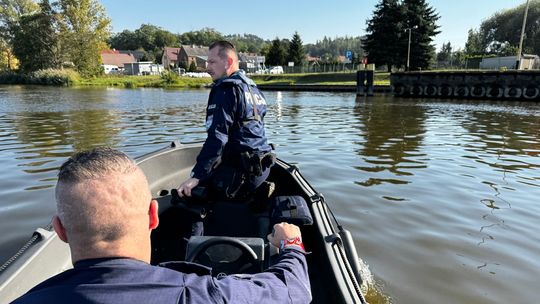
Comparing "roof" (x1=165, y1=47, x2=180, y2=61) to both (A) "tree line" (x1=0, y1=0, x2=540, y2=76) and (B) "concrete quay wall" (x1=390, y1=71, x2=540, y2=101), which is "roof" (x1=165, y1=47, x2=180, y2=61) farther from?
(B) "concrete quay wall" (x1=390, y1=71, x2=540, y2=101)

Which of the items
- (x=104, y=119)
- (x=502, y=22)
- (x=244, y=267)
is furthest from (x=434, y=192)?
(x=502, y=22)

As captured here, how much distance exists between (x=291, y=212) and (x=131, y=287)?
234 centimetres

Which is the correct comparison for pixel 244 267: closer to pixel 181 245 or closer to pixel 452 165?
pixel 181 245

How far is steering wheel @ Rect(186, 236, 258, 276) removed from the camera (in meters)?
2.30

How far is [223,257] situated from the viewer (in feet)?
7.61

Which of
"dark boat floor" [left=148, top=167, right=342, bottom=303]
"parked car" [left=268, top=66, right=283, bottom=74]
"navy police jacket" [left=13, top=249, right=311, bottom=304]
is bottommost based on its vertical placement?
"dark boat floor" [left=148, top=167, right=342, bottom=303]

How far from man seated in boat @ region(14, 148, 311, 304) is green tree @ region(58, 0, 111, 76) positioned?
58.6 metres

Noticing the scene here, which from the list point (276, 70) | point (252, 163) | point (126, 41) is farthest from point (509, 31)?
point (126, 41)

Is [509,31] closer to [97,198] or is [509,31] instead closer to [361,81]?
[361,81]

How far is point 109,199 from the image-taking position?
126 centimetres

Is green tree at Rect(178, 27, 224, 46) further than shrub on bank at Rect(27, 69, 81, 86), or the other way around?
green tree at Rect(178, 27, 224, 46)

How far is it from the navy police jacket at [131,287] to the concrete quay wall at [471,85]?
29.7 m

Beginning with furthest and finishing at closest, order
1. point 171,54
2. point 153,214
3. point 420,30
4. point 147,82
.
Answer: point 171,54, point 147,82, point 420,30, point 153,214

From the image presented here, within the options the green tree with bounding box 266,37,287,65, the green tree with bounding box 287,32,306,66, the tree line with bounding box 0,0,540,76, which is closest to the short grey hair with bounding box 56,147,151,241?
the tree line with bounding box 0,0,540,76
